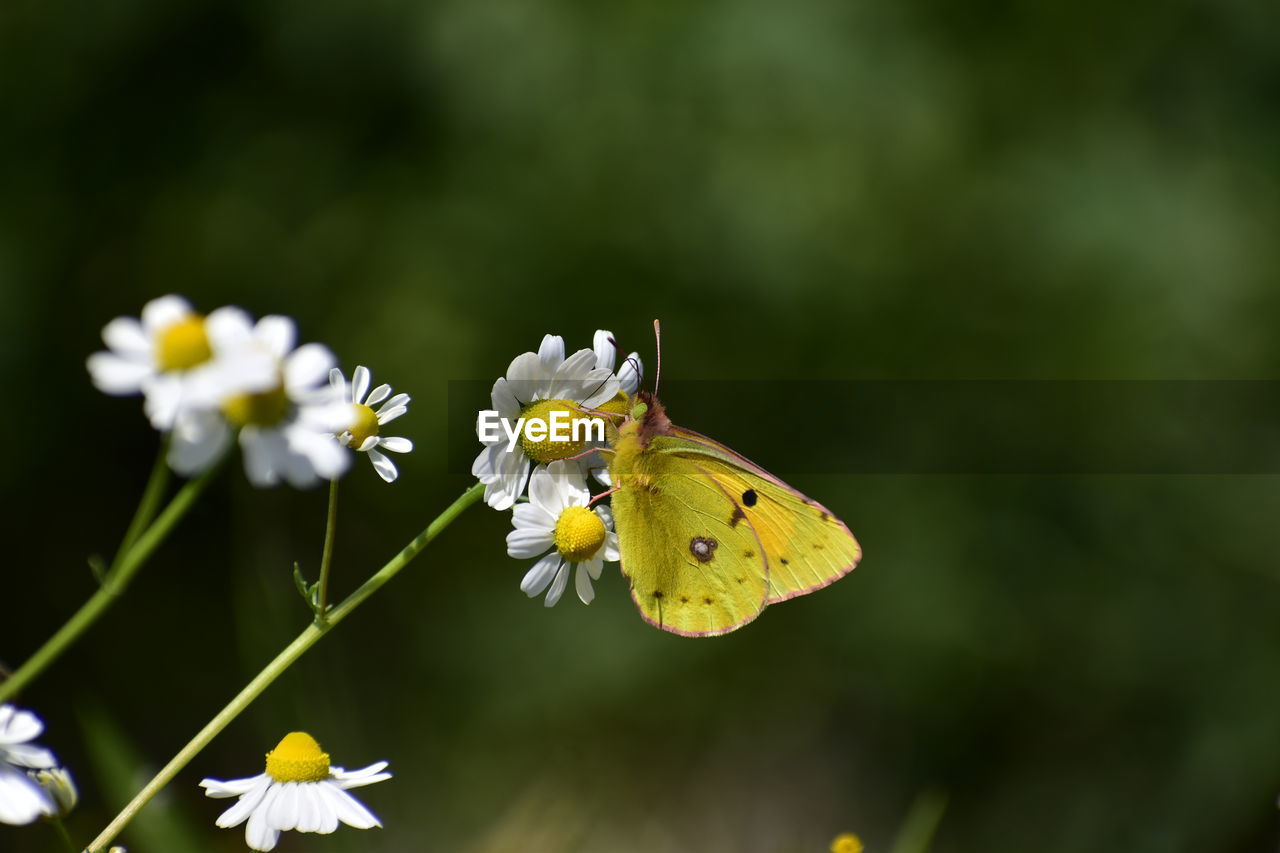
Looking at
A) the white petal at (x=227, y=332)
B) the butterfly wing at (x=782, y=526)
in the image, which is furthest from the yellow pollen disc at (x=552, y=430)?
the white petal at (x=227, y=332)

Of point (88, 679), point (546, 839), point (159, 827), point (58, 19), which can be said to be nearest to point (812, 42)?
point (58, 19)

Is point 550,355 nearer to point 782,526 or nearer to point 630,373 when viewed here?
point 630,373

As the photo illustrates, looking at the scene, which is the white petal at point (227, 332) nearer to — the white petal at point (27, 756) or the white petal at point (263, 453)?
the white petal at point (263, 453)

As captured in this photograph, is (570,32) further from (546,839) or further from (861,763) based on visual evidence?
(861,763)

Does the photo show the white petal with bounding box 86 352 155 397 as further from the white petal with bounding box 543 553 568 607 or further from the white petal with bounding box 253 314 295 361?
the white petal with bounding box 543 553 568 607

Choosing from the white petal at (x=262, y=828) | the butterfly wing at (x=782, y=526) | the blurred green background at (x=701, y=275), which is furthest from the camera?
the blurred green background at (x=701, y=275)

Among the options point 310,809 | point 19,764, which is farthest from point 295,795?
point 19,764
